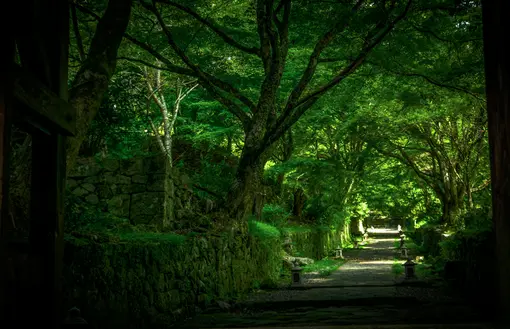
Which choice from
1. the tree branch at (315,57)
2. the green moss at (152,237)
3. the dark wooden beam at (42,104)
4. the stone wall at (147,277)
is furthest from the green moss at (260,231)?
the dark wooden beam at (42,104)

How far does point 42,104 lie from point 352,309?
A: 762cm

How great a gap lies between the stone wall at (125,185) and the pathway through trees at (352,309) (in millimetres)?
2576

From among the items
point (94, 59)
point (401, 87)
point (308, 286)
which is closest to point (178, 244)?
point (94, 59)

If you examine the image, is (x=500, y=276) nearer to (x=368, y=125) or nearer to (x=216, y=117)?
(x=216, y=117)

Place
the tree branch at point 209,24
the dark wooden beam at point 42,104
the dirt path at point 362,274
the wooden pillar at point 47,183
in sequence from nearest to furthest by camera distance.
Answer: the dark wooden beam at point 42,104 → the wooden pillar at point 47,183 → the tree branch at point 209,24 → the dirt path at point 362,274

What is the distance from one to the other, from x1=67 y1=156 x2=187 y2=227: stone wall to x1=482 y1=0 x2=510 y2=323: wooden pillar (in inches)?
308

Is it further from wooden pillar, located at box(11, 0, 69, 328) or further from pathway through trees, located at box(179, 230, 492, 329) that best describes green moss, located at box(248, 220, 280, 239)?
wooden pillar, located at box(11, 0, 69, 328)

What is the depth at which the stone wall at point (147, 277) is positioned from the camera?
7.16 metres

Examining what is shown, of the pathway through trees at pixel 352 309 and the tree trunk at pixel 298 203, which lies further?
the tree trunk at pixel 298 203

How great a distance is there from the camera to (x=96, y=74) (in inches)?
310

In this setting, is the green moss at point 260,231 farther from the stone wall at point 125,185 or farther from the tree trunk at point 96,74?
the tree trunk at point 96,74

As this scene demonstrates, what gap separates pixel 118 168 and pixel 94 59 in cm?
446

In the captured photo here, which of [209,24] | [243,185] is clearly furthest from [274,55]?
[243,185]

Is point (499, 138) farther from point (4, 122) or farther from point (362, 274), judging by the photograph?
point (362, 274)
